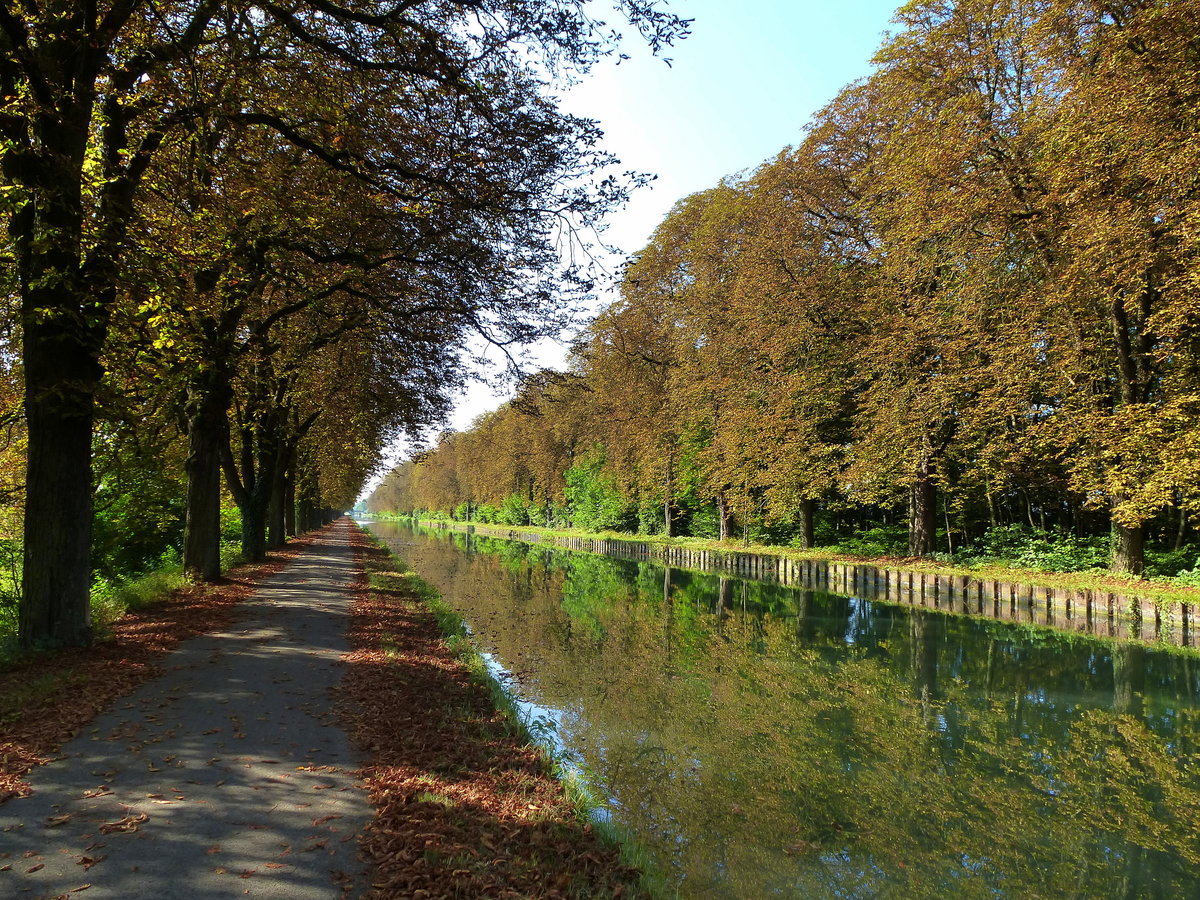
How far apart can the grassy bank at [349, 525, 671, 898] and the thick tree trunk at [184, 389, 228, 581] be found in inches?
313

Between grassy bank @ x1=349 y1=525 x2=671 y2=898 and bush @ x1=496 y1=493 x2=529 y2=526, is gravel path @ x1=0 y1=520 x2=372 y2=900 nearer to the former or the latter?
grassy bank @ x1=349 y1=525 x2=671 y2=898

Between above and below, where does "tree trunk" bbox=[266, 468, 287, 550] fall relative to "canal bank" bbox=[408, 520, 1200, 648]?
above

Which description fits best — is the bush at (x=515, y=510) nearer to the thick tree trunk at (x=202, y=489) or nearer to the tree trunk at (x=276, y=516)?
the tree trunk at (x=276, y=516)

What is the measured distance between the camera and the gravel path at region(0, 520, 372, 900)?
3457 millimetres

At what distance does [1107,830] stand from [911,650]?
7580 mm

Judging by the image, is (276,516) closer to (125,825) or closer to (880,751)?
(125,825)

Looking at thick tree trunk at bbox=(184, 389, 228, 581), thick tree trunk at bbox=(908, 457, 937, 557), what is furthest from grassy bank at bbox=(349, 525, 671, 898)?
thick tree trunk at bbox=(908, 457, 937, 557)

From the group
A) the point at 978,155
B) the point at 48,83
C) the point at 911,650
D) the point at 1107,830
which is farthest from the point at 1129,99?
the point at 48,83

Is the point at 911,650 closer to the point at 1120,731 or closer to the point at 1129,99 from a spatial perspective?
the point at 1120,731

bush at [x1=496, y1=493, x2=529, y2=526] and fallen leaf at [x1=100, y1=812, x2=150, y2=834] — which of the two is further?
bush at [x1=496, y1=493, x2=529, y2=526]

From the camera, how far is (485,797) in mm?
4887

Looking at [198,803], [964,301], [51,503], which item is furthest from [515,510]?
[198,803]

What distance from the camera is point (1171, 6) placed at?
13203 millimetres

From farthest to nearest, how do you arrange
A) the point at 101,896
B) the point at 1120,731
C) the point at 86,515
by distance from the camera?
the point at 1120,731 → the point at 86,515 → the point at 101,896
